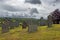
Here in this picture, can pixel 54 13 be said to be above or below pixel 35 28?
above

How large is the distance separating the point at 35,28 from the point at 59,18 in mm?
27507

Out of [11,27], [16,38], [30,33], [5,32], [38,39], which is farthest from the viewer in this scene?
[11,27]

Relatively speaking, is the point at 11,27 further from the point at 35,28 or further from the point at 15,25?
the point at 35,28

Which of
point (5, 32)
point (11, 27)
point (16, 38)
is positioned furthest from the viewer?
point (11, 27)

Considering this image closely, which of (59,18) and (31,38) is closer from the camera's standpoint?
(31,38)

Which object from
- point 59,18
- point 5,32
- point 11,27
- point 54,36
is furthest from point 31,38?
point 59,18

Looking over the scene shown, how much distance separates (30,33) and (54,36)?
5.67 metres

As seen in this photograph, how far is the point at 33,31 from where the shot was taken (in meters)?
36.5

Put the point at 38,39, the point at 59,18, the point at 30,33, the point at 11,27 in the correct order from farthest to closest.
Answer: the point at 59,18, the point at 11,27, the point at 30,33, the point at 38,39

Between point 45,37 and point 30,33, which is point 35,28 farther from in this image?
point 45,37

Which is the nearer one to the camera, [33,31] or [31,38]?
[31,38]

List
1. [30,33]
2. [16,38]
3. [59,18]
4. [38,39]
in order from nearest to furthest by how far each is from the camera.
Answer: [38,39], [16,38], [30,33], [59,18]

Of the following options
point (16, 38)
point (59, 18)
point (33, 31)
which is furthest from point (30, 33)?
point (59, 18)

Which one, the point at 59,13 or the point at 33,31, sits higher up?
the point at 59,13
